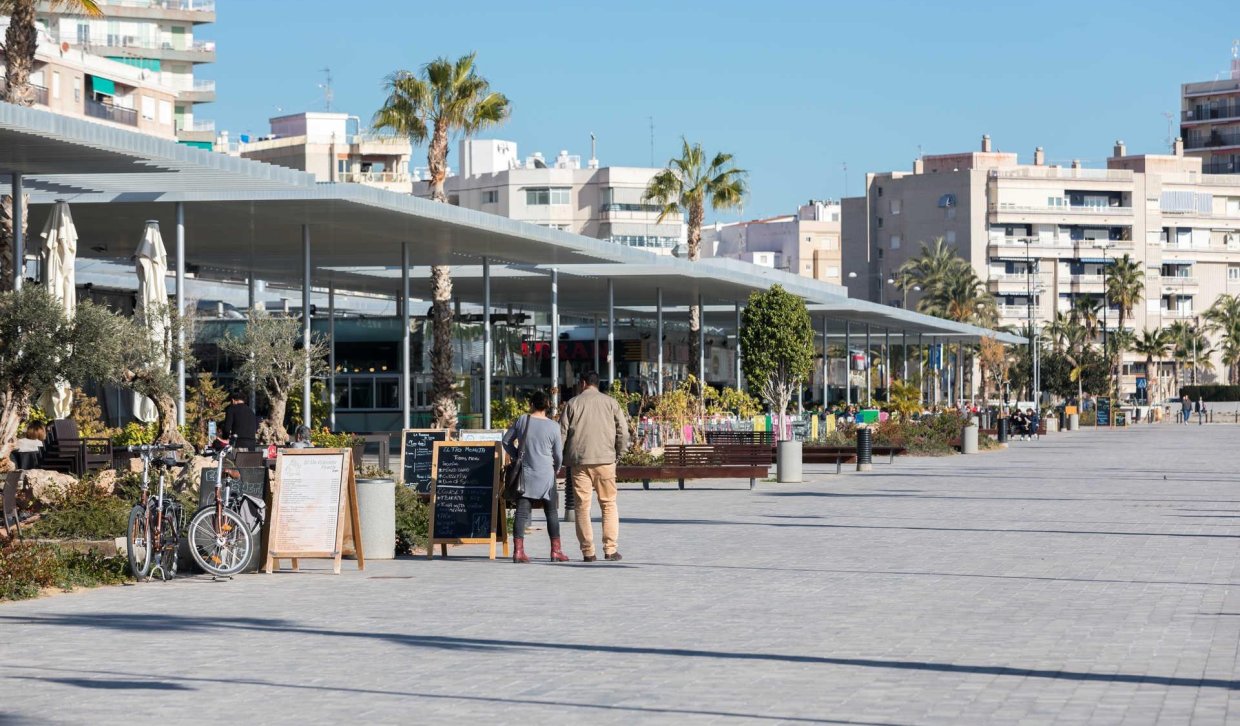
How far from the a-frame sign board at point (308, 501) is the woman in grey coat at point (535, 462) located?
5.48 ft

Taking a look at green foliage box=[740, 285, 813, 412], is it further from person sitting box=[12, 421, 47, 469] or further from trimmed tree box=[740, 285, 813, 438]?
person sitting box=[12, 421, 47, 469]

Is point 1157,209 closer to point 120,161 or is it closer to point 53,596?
point 120,161

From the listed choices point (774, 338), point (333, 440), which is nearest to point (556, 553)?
point (333, 440)

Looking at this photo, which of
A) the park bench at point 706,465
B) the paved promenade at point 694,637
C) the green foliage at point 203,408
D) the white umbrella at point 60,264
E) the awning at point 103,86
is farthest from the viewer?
the awning at point 103,86

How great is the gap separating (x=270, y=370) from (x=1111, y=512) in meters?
15.3

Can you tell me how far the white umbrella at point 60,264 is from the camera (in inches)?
959

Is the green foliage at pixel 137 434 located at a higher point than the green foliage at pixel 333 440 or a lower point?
higher

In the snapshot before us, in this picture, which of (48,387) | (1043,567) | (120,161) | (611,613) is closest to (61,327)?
(48,387)

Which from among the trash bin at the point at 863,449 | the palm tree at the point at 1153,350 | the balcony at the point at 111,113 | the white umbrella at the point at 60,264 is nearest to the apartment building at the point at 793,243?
the palm tree at the point at 1153,350

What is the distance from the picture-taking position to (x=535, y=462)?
15.8 meters

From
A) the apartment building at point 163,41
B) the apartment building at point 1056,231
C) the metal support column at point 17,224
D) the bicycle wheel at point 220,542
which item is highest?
the apartment building at point 163,41

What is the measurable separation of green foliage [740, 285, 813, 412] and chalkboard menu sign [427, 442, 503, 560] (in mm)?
26046

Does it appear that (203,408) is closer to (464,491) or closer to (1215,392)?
(464,491)

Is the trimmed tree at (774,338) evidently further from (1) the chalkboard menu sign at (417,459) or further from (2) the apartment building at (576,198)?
(2) the apartment building at (576,198)
